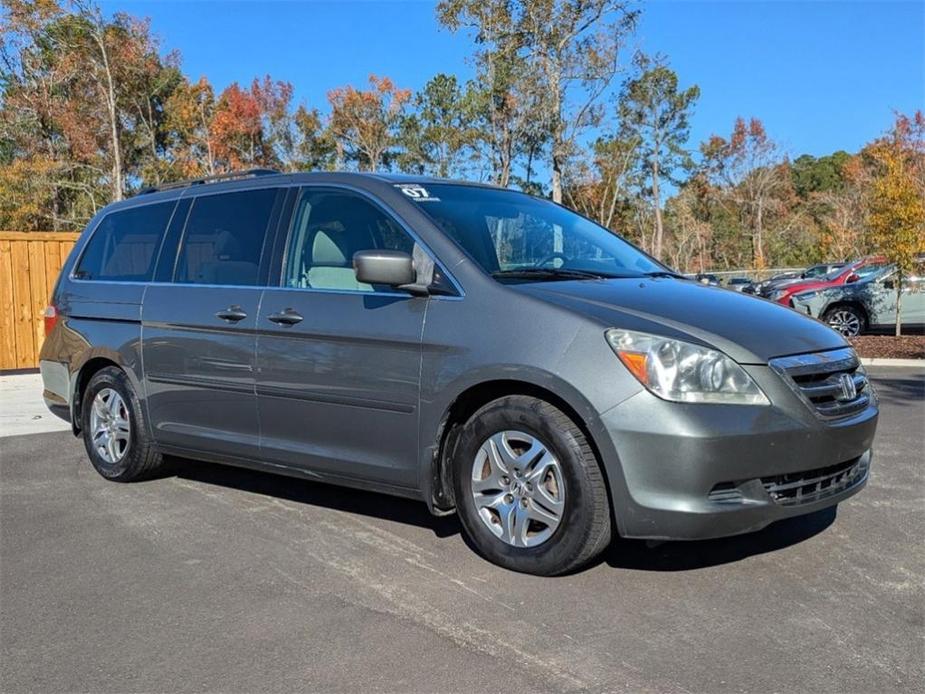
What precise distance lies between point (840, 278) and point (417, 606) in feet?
55.9

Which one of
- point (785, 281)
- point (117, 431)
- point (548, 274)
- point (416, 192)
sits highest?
point (416, 192)

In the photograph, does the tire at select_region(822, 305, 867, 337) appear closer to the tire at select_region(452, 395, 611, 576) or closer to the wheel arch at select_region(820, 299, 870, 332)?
the wheel arch at select_region(820, 299, 870, 332)

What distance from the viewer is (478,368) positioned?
12.5 ft

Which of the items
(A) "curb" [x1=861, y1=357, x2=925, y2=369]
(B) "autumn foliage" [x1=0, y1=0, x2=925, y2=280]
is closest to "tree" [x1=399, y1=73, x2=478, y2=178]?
(B) "autumn foliage" [x1=0, y1=0, x2=925, y2=280]

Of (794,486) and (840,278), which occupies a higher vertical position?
(840,278)

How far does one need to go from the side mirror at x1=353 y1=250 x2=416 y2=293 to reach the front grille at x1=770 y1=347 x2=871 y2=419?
1.69 m

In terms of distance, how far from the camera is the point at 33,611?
3594 millimetres

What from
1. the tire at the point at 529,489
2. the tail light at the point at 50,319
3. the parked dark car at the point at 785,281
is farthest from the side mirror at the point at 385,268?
the parked dark car at the point at 785,281

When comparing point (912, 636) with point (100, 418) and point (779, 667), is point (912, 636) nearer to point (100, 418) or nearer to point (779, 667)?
point (779, 667)

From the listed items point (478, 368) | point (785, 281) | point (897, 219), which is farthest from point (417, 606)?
point (785, 281)

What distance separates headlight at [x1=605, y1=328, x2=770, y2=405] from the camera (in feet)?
11.2

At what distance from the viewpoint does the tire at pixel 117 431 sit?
218 inches

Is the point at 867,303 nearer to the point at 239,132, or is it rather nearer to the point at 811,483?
the point at 811,483

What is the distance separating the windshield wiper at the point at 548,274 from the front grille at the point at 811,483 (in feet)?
4.42
